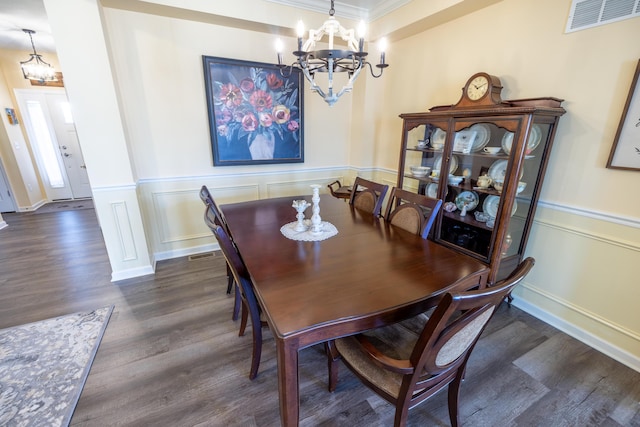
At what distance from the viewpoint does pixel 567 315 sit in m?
2.00

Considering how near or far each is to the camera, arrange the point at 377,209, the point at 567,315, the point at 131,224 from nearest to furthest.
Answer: the point at 567,315
the point at 377,209
the point at 131,224

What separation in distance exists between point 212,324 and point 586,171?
9.61 feet

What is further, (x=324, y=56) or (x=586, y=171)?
(x=586, y=171)

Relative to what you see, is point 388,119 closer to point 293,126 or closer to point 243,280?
point 293,126

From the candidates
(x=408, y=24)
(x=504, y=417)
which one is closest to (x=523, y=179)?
(x=504, y=417)

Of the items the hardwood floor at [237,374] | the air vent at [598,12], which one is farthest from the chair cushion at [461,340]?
the air vent at [598,12]

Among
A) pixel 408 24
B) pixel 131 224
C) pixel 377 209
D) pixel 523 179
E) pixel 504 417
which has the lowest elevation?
pixel 504 417

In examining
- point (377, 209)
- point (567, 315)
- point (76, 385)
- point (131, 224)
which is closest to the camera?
point (76, 385)

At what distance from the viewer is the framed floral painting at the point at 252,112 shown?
9.38ft

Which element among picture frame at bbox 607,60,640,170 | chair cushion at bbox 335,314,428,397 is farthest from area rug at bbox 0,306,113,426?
picture frame at bbox 607,60,640,170

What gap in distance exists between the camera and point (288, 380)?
98cm

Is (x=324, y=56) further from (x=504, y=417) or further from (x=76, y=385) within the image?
(x=76, y=385)

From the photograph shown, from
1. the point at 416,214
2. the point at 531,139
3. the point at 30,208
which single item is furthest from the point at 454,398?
A: the point at 30,208

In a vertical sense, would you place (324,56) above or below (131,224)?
above
